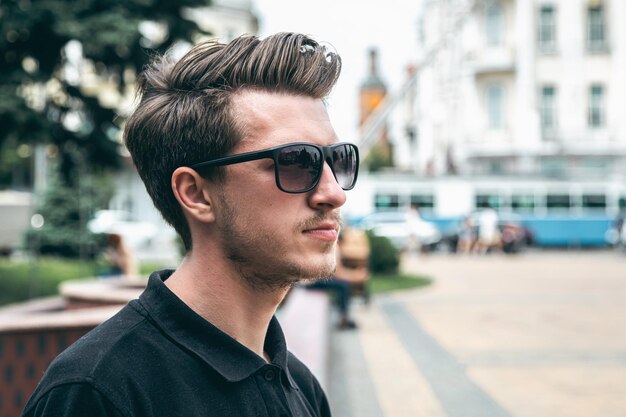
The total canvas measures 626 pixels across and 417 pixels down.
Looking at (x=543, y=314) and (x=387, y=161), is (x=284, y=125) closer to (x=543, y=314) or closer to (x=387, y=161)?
(x=543, y=314)

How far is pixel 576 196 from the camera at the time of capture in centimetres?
3384

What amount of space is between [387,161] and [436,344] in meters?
49.7

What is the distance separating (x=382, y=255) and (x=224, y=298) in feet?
58.4

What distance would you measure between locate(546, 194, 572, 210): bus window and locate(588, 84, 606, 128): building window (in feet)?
24.4

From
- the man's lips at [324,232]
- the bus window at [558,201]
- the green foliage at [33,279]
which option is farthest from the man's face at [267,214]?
the bus window at [558,201]

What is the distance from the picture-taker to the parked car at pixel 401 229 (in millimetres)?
30930

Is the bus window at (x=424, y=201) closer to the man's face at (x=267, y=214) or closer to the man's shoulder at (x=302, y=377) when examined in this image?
the man's shoulder at (x=302, y=377)

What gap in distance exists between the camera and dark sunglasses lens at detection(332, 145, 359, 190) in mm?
1675

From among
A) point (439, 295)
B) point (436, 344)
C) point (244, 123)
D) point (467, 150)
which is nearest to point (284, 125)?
point (244, 123)

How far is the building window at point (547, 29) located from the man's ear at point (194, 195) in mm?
41021

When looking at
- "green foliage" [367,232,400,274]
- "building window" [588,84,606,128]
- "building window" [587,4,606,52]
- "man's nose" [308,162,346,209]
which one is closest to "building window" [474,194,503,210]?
"building window" [588,84,606,128]

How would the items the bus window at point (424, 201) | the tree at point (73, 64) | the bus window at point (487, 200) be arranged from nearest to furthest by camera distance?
1. the tree at point (73, 64)
2. the bus window at point (487, 200)
3. the bus window at point (424, 201)

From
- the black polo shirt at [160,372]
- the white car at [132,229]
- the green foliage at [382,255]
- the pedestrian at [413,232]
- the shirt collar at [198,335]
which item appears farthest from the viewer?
the white car at [132,229]

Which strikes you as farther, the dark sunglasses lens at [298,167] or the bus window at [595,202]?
the bus window at [595,202]
